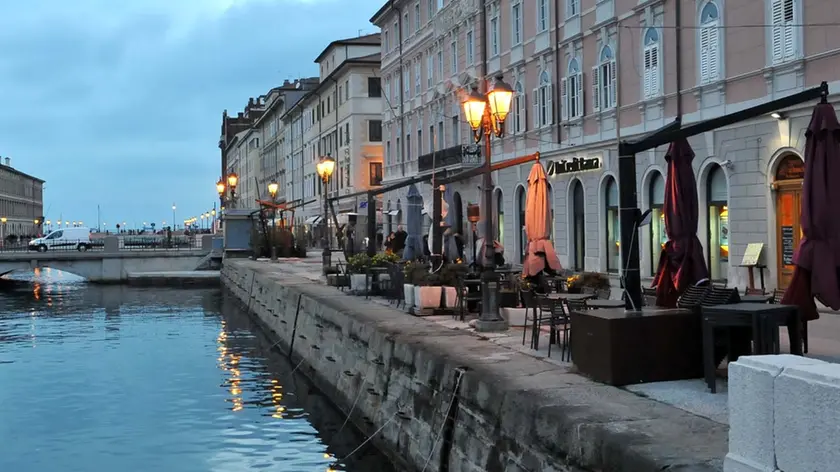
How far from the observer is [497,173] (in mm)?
37656

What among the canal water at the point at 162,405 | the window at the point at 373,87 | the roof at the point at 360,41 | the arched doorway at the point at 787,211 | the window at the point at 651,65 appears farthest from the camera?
the roof at the point at 360,41

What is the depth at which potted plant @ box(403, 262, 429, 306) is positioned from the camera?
735 inches

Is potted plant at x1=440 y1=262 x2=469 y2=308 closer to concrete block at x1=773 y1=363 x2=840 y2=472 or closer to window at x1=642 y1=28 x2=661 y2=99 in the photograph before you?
window at x1=642 y1=28 x2=661 y2=99

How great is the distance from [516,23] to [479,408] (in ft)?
90.0

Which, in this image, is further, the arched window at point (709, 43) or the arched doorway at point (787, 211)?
the arched window at point (709, 43)

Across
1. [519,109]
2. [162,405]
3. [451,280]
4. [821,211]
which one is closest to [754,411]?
[821,211]

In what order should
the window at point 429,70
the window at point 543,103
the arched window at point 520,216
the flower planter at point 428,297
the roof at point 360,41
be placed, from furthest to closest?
the roof at point 360,41 → the window at point 429,70 → the arched window at point 520,216 → the window at point 543,103 → the flower planter at point 428,297

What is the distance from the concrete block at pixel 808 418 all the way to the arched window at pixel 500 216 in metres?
32.5

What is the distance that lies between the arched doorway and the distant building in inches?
4548

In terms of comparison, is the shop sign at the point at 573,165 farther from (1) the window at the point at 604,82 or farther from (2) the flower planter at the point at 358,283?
(2) the flower planter at the point at 358,283

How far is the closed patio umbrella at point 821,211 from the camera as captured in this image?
912 centimetres

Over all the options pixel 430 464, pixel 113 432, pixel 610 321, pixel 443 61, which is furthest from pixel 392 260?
pixel 443 61

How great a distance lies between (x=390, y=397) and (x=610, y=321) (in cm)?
473

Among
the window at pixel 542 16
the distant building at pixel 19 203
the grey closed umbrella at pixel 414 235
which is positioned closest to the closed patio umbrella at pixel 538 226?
the grey closed umbrella at pixel 414 235
